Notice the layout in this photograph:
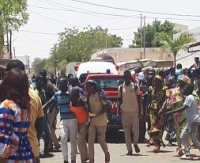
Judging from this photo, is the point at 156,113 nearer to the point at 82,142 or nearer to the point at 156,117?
the point at 156,117

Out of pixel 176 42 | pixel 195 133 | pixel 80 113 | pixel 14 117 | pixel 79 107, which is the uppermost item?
pixel 176 42

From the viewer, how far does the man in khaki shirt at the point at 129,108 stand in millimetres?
12641

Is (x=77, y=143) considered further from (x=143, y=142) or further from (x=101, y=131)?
(x=143, y=142)

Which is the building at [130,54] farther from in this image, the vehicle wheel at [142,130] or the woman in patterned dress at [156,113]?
the woman in patterned dress at [156,113]

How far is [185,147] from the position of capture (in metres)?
11.8

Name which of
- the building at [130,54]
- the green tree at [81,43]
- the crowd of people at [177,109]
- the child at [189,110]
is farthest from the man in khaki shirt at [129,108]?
the green tree at [81,43]

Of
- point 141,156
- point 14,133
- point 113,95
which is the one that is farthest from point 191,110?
point 14,133

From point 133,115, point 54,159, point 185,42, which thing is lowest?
point 54,159

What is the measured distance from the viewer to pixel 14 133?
5617mm

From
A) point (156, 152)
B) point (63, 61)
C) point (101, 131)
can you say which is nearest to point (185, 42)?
point (156, 152)

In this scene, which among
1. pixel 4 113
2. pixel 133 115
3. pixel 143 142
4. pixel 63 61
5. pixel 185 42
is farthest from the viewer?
pixel 63 61

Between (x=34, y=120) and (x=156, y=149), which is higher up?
(x=34, y=120)

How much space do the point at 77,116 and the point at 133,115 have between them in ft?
6.98

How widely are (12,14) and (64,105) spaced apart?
23.6 meters
